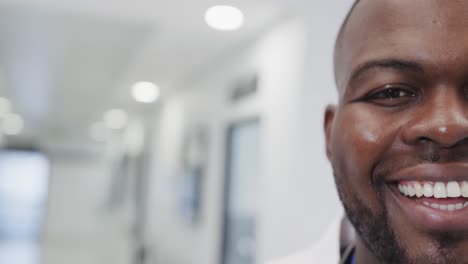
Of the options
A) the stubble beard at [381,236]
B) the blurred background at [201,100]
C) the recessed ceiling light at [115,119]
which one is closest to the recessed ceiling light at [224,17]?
the blurred background at [201,100]

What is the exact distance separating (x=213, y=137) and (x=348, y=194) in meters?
2.99

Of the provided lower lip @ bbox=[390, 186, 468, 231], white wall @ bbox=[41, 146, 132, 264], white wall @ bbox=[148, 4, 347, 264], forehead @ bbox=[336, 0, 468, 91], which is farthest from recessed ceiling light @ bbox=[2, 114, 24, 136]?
lower lip @ bbox=[390, 186, 468, 231]

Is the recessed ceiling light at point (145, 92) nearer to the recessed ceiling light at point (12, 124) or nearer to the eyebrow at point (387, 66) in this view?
the recessed ceiling light at point (12, 124)

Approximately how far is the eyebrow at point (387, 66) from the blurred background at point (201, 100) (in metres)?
1.34

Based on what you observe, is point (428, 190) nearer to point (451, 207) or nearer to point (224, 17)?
point (451, 207)

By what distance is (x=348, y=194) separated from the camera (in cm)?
82

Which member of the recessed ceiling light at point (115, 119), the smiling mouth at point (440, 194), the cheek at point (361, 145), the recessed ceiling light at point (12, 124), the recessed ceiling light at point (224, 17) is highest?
the recessed ceiling light at point (12, 124)

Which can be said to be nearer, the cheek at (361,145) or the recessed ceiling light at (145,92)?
the cheek at (361,145)

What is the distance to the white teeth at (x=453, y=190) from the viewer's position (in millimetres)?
690

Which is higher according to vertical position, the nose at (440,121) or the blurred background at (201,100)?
the blurred background at (201,100)

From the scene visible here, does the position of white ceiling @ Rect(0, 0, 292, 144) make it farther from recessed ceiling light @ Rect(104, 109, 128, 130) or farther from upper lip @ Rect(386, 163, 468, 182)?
upper lip @ Rect(386, 163, 468, 182)

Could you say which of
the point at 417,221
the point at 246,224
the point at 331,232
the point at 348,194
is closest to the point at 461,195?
the point at 417,221

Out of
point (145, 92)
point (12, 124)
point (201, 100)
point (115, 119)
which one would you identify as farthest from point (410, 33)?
point (12, 124)

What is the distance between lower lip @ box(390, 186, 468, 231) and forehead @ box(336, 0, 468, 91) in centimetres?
21
